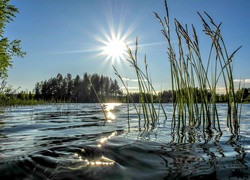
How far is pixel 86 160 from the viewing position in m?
1.71

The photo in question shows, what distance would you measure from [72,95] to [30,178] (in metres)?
85.1

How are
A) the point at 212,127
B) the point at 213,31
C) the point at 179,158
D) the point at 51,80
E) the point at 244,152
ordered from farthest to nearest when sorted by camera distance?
the point at 51,80, the point at 212,127, the point at 213,31, the point at 244,152, the point at 179,158

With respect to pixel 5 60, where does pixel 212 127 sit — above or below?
below

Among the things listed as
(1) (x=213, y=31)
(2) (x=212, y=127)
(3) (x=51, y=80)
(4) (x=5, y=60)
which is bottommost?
(2) (x=212, y=127)

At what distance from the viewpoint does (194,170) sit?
154cm

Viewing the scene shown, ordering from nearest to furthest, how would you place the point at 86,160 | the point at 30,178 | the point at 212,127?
the point at 30,178 → the point at 86,160 → the point at 212,127

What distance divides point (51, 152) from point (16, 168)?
1.24 ft

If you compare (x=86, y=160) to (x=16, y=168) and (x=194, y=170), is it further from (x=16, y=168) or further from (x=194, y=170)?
(x=194, y=170)

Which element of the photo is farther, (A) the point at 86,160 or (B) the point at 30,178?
(A) the point at 86,160

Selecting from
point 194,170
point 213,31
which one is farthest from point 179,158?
point 213,31

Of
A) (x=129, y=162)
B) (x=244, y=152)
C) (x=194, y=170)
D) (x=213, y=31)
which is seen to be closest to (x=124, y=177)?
(x=129, y=162)

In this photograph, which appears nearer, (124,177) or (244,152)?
(124,177)

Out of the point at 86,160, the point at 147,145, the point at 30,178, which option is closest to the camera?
the point at 30,178

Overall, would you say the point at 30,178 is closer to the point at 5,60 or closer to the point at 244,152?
the point at 244,152
